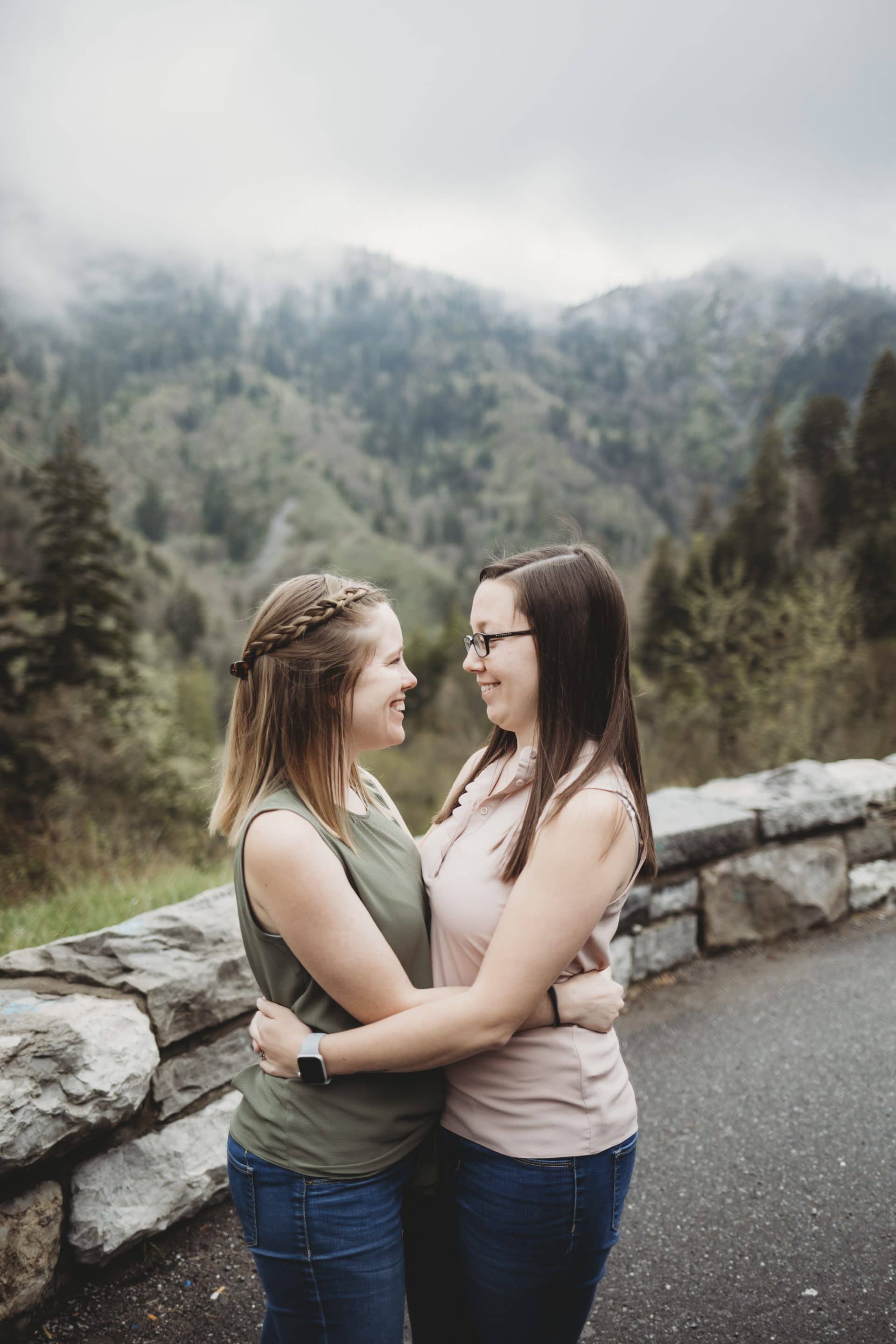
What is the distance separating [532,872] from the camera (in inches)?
50.9

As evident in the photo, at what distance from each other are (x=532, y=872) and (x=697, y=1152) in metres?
2.16

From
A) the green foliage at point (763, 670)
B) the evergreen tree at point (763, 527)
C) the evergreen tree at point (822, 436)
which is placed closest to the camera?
the green foliage at point (763, 670)

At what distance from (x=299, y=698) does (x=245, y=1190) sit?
84 cm

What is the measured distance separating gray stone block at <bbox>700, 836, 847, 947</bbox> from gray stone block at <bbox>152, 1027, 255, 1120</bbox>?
2.45 metres

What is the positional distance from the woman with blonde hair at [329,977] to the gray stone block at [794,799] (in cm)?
319

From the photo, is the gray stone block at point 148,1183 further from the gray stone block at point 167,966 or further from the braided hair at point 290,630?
the braided hair at point 290,630

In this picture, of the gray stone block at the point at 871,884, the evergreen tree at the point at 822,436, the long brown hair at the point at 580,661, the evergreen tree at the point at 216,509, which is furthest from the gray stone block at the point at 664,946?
the evergreen tree at the point at 216,509

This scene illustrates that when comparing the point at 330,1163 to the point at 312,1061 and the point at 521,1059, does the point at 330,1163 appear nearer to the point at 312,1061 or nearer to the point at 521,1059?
the point at 312,1061

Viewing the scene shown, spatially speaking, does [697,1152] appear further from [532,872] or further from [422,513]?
[422,513]

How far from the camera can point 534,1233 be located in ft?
4.39

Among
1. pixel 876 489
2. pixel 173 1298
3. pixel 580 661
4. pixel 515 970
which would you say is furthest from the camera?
pixel 876 489

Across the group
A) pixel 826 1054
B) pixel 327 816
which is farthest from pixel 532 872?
pixel 826 1054

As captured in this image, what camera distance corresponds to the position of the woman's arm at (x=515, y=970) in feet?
4.13

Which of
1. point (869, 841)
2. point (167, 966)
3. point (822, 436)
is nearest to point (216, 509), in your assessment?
point (822, 436)
